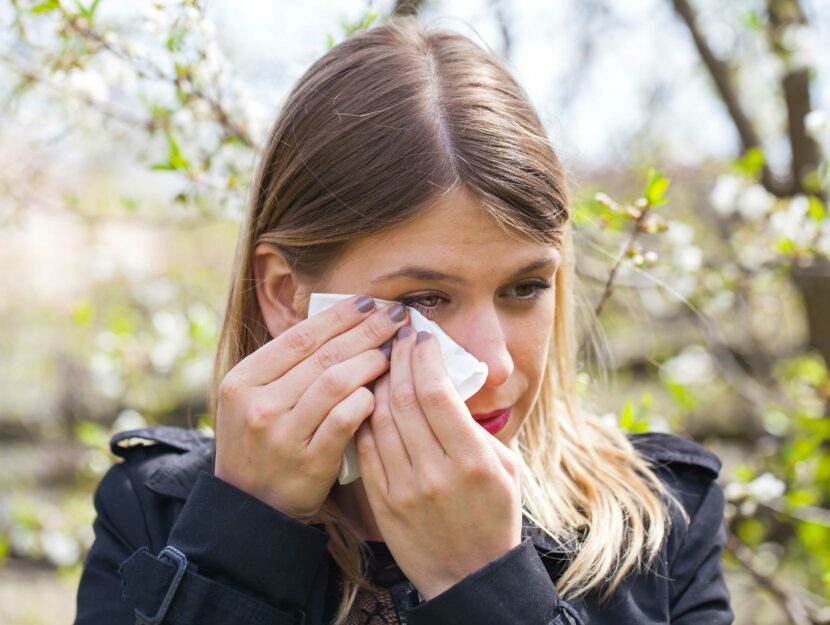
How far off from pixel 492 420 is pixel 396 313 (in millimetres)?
315

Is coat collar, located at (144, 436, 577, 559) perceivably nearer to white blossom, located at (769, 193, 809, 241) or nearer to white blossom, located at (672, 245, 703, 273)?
white blossom, located at (672, 245, 703, 273)

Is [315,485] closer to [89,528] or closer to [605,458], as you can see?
[605,458]

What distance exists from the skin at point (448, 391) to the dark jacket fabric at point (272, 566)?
0.09m

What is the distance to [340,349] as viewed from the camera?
1.67 metres

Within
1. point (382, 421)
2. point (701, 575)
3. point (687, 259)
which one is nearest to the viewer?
point (382, 421)

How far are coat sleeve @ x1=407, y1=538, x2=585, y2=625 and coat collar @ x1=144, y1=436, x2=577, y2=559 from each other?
0.21 m

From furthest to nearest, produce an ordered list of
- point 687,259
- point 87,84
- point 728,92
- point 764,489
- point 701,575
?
point 728,92
point 687,259
point 764,489
point 87,84
point 701,575

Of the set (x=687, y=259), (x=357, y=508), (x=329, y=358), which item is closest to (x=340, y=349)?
(x=329, y=358)

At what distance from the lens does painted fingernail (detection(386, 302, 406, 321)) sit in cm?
169

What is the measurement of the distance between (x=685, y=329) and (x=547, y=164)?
15.1ft

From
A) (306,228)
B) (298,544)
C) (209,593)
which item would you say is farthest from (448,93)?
(209,593)

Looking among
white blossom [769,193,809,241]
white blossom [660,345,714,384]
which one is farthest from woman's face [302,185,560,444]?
white blossom [660,345,714,384]

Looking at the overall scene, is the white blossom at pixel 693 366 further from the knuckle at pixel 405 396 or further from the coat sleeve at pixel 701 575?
the knuckle at pixel 405 396

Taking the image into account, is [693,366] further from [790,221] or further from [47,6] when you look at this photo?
[47,6]
